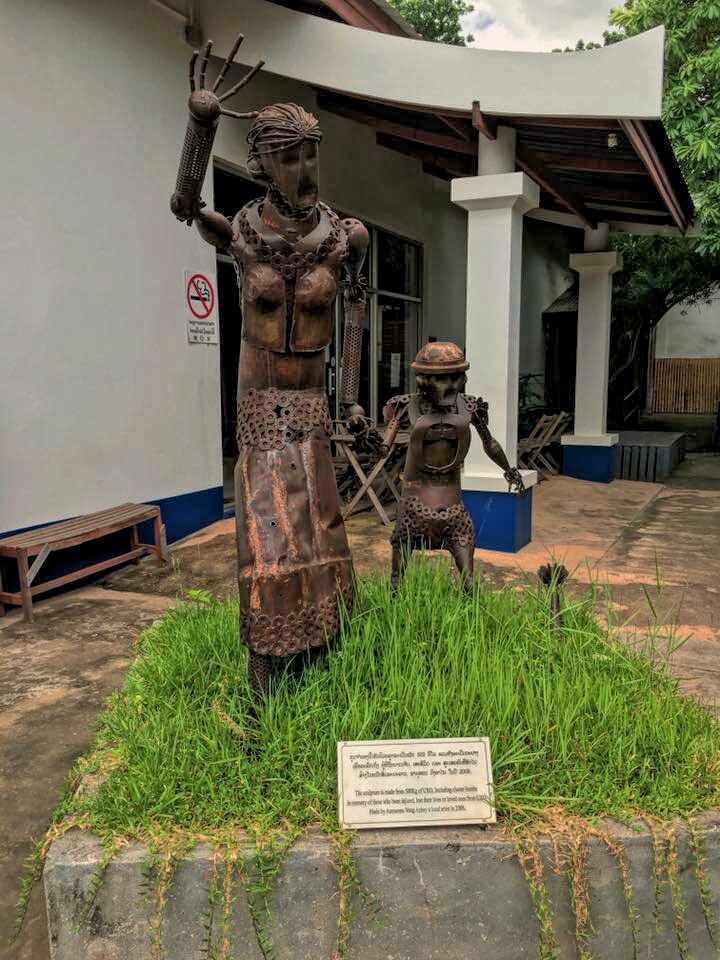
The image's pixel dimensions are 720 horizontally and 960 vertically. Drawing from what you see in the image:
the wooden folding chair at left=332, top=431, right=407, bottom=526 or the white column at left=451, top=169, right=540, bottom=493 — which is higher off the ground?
the white column at left=451, top=169, right=540, bottom=493

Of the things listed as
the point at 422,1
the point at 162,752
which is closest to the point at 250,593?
the point at 162,752

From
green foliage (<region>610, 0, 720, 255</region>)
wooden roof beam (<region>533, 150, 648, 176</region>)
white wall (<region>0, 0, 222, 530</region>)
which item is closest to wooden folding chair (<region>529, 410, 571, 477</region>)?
green foliage (<region>610, 0, 720, 255</region>)

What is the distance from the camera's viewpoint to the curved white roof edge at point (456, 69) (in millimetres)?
4484

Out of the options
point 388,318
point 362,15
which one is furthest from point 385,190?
point 362,15

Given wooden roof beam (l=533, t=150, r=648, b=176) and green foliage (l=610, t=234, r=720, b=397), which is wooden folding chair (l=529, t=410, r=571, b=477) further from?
wooden roof beam (l=533, t=150, r=648, b=176)

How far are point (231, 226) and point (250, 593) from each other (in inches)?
44.3

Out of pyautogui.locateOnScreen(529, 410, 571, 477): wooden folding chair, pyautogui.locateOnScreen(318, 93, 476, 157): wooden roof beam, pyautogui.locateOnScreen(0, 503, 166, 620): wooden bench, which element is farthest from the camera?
pyautogui.locateOnScreen(529, 410, 571, 477): wooden folding chair

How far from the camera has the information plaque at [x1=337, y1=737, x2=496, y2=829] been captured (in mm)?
1999

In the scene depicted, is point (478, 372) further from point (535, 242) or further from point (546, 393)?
point (535, 242)

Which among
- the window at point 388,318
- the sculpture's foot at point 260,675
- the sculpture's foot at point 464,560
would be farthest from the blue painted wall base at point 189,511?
the sculpture's foot at point 260,675

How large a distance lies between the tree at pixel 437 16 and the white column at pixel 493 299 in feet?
48.4

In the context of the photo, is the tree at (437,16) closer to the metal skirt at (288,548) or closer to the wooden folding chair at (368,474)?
the wooden folding chair at (368,474)

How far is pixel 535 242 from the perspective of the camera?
48.3 ft

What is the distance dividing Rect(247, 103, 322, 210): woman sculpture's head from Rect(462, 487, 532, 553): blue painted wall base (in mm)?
3643
